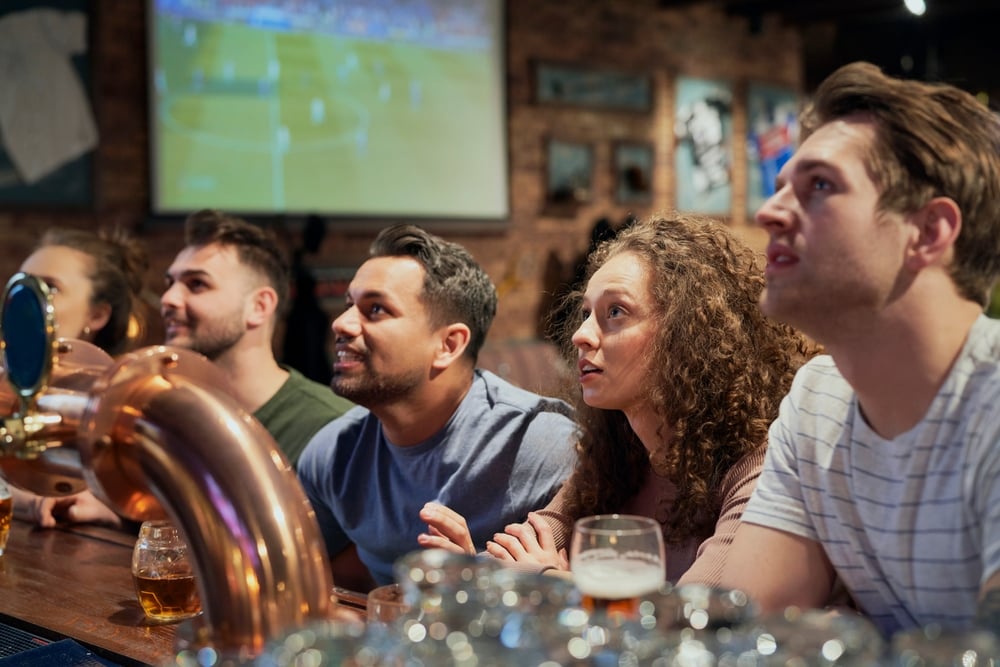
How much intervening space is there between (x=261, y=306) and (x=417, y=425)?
3.17ft

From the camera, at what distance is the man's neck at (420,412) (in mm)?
2459

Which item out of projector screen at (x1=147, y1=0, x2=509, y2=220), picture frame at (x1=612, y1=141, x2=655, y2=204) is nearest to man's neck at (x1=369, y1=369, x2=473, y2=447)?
projector screen at (x1=147, y1=0, x2=509, y2=220)

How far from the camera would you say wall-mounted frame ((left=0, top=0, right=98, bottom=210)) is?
5055mm

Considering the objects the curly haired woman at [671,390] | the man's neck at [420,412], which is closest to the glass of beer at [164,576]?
the curly haired woman at [671,390]

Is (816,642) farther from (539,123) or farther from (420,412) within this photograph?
(539,123)

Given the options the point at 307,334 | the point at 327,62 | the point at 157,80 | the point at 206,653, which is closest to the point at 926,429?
the point at 206,653

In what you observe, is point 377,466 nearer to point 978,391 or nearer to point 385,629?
point 978,391

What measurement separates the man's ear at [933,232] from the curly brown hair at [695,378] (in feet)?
2.09

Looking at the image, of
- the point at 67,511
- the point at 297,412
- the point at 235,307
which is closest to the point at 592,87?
the point at 235,307

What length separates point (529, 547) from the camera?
1839 mm

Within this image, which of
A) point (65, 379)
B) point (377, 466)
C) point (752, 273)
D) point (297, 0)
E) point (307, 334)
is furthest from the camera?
point (297, 0)

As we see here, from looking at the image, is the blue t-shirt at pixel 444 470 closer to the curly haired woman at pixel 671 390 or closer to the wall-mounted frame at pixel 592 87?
the curly haired woman at pixel 671 390

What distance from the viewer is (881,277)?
126cm

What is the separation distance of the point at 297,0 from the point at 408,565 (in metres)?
5.78
